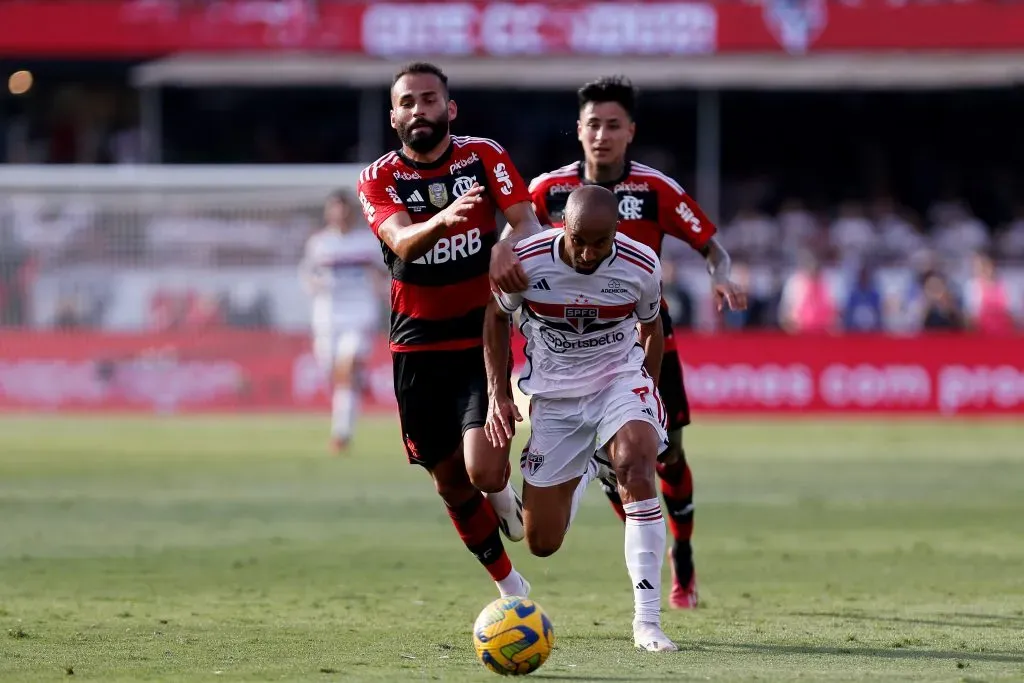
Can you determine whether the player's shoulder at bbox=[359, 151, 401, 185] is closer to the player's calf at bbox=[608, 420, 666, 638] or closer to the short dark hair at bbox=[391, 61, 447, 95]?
the short dark hair at bbox=[391, 61, 447, 95]

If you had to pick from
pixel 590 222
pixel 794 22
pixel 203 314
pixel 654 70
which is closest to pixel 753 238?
pixel 654 70

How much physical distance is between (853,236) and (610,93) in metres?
21.6

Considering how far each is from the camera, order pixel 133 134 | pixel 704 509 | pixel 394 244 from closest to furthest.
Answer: pixel 394 244
pixel 704 509
pixel 133 134

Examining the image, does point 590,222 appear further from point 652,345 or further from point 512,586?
point 512,586

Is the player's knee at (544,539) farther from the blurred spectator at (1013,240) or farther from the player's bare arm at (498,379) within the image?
the blurred spectator at (1013,240)

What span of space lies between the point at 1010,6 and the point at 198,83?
1466 cm

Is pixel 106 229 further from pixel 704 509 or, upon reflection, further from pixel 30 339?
pixel 704 509

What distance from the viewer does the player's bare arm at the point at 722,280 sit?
8891mm

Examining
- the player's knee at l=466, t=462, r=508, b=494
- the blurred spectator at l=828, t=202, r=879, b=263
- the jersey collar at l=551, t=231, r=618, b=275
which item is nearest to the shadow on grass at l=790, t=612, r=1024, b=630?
the player's knee at l=466, t=462, r=508, b=494

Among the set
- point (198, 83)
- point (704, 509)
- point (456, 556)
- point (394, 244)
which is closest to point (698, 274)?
point (198, 83)

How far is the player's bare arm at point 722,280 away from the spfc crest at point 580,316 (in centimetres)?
134

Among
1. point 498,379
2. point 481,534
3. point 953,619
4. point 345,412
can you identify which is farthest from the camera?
point 345,412

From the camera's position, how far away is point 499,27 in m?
30.6

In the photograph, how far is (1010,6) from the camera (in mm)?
30578
